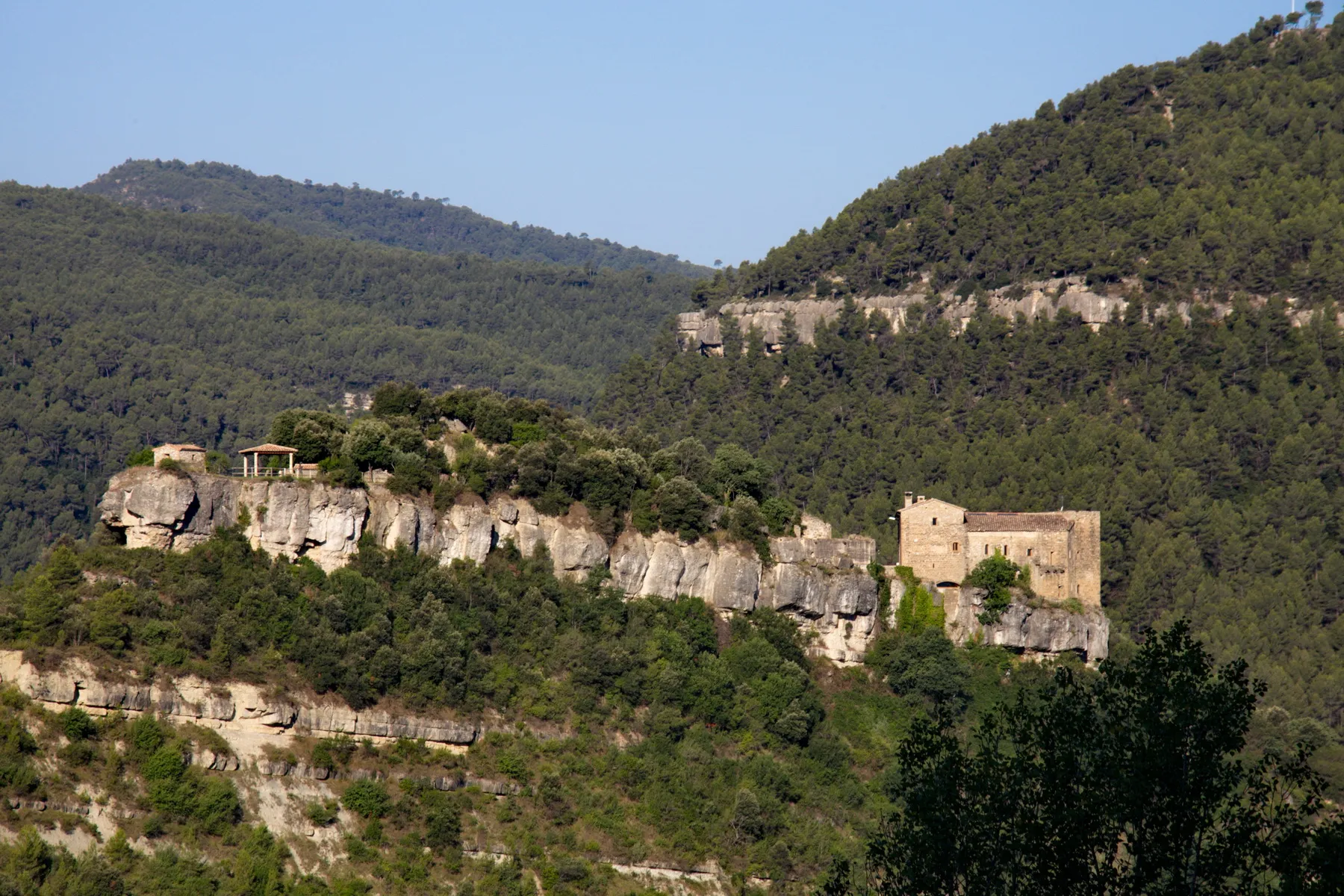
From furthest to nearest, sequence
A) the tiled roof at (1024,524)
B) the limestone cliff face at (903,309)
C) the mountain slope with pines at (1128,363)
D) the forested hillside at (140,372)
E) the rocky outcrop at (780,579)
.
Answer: the forested hillside at (140,372) < the limestone cliff face at (903,309) < the mountain slope with pines at (1128,363) < the tiled roof at (1024,524) < the rocky outcrop at (780,579)

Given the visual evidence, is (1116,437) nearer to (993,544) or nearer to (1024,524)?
(1024,524)

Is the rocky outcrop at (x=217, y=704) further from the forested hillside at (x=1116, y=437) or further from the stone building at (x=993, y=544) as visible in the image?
the forested hillside at (x=1116, y=437)

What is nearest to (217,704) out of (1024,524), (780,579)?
(780,579)

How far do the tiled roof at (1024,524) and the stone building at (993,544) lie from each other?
0.03 meters

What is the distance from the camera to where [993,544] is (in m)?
77.1

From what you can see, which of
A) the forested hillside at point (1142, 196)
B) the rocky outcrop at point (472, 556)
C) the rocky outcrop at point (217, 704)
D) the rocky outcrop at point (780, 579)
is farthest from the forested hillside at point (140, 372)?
the rocky outcrop at point (217, 704)

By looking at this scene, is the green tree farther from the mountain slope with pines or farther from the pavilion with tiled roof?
the mountain slope with pines

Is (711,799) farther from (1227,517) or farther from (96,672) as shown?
(1227,517)

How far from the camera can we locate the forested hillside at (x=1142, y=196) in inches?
4769

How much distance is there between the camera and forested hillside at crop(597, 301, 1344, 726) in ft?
316

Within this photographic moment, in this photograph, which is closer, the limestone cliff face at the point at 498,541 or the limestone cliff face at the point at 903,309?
the limestone cliff face at the point at 498,541

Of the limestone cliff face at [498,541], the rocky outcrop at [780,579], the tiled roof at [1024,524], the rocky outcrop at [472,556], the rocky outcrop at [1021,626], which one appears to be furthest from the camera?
the tiled roof at [1024,524]

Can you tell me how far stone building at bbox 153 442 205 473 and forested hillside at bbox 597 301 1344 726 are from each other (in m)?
35.7

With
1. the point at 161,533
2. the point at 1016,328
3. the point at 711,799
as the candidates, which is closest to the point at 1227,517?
the point at 1016,328
